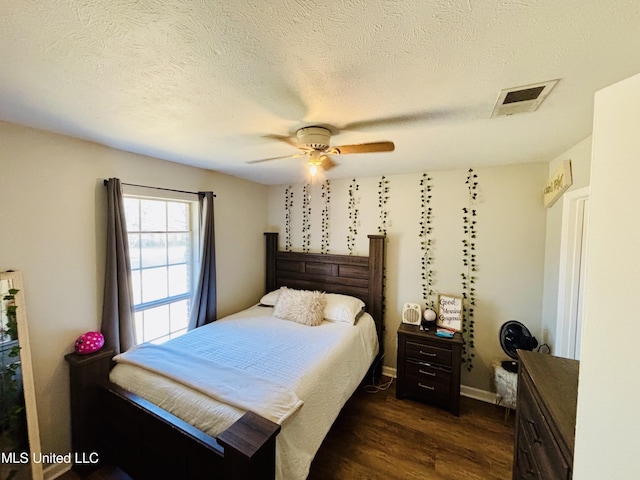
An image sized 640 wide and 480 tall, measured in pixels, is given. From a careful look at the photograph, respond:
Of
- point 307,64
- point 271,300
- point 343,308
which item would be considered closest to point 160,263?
point 271,300

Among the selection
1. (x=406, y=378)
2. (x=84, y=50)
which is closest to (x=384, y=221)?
(x=406, y=378)

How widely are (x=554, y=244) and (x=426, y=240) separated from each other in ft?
3.47

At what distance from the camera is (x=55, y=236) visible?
178 cm

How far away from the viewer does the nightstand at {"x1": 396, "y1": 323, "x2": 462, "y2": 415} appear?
7.93 ft

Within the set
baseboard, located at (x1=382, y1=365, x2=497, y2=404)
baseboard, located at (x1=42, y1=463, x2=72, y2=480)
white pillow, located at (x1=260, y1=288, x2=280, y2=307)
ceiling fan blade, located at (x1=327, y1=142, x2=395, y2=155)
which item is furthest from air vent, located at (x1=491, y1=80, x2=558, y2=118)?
baseboard, located at (x1=42, y1=463, x2=72, y2=480)

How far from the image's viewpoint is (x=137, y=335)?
93.1 inches

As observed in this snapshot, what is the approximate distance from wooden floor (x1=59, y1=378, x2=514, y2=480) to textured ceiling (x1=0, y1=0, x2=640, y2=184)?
7.74 ft

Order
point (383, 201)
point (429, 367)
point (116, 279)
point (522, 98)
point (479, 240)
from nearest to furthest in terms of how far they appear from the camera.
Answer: point (522, 98)
point (116, 279)
point (429, 367)
point (479, 240)
point (383, 201)

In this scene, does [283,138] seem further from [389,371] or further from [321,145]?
[389,371]

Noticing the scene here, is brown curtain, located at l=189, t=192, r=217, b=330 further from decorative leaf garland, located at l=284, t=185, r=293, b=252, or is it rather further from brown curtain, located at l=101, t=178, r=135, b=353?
decorative leaf garland, located at l=284, t=185, r=293, b=252

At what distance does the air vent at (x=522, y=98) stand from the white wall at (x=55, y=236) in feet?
8.76

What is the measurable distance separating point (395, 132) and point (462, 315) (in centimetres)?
204

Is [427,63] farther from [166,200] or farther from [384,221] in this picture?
[166,200]

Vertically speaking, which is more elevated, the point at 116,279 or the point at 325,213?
the point at 325,213
